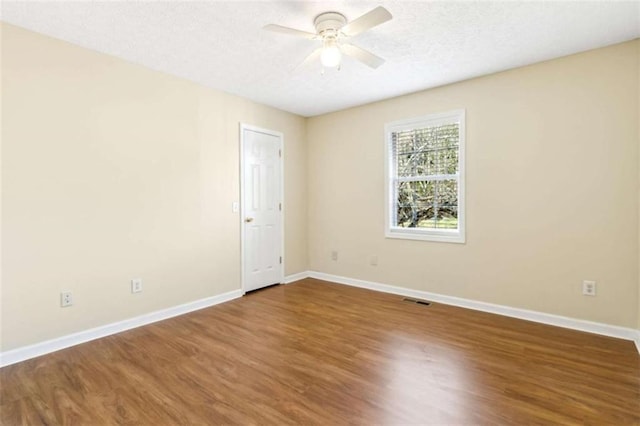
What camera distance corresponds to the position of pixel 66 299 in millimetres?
2639

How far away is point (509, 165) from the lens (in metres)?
3.23

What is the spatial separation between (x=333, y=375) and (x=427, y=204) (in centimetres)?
242

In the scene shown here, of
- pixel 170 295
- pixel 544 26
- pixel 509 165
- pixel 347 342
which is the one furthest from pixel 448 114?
pixel 170 295

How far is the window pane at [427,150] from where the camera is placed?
3668mm

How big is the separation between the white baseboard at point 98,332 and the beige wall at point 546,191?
2305 mm

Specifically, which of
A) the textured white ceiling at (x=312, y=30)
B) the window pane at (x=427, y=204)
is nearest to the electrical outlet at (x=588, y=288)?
the window pane at (x=427, y=204)

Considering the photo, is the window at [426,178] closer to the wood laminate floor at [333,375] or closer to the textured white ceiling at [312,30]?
the textured white ceiling at [312,30]

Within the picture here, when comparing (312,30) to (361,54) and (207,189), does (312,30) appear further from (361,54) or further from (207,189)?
(207,189)

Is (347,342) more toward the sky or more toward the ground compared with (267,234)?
more toward the ground

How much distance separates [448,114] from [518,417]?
2902 mm

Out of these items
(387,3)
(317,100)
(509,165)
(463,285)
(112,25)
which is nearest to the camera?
(387,3)

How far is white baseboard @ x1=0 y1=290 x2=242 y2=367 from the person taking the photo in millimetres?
2390

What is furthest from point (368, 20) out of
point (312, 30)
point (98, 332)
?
point (98, 332)

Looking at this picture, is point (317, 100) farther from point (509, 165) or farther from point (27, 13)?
point (27, 13)
